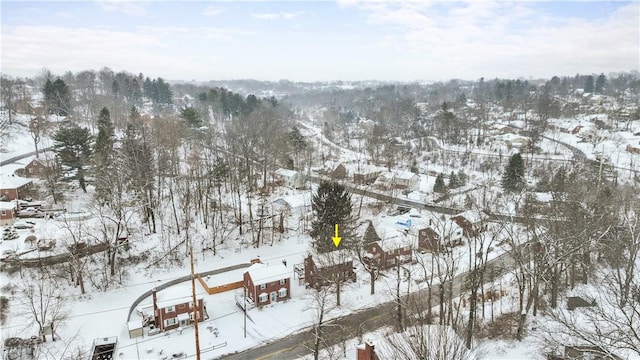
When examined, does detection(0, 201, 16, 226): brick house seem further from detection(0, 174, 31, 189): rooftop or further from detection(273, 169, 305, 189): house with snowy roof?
detection(273, 169, 305, 189): house with snowy roof

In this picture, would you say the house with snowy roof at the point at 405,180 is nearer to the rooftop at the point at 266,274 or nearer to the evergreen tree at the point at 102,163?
the rooftop at the point at 266,274

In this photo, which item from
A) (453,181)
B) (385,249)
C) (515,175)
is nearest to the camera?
(385,249)

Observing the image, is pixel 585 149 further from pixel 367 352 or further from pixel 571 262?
pixel 367 352

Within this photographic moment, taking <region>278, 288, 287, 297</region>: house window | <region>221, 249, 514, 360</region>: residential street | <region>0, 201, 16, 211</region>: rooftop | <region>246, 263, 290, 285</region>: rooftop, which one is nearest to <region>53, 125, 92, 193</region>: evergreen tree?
<region>0, 201, 16, 211</region>: rooftop

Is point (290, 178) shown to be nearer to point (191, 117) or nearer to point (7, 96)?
point (191, 117)

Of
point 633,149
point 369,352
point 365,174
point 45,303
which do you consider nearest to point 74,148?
point 45,303

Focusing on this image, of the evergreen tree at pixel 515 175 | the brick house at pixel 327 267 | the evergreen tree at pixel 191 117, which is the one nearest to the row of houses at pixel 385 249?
the brick house at pixel 327 267
